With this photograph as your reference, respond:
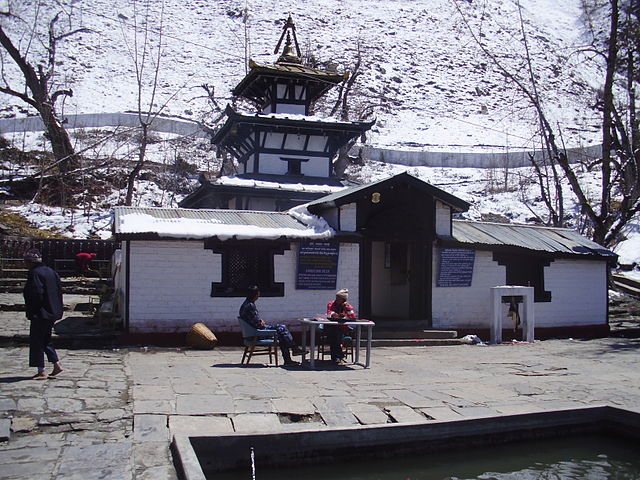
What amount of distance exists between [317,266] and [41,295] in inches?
290

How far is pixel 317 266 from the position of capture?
15.0 metres

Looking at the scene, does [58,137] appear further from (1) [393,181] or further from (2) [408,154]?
(2) [408,154]

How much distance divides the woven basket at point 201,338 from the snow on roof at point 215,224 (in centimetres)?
195

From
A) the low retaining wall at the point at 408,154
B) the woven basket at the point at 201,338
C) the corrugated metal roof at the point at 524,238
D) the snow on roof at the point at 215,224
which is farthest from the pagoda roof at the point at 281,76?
the low retaining wall at the point at 408,154

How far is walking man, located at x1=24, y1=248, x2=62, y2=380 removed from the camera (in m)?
8.56

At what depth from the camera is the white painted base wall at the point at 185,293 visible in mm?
13320

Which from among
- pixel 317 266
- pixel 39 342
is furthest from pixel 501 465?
pixel 317 266

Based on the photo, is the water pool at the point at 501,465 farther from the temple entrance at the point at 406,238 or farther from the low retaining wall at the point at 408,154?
the low retaining wall at the point at 408,154

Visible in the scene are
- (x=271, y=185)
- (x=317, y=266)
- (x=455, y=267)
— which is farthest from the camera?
(x=271, y=185)

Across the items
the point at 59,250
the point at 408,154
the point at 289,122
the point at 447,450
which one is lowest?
the point at 447,450

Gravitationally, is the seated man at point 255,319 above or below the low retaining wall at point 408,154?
below

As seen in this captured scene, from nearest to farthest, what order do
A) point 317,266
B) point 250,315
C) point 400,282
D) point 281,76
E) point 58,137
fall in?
point 250,315 → point 317,266 → point 400,282 → point 281,76 → point 58,137

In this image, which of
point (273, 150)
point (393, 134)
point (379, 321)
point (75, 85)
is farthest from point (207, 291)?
point (75, 85)

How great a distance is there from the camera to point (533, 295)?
53.9 feet
